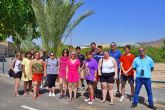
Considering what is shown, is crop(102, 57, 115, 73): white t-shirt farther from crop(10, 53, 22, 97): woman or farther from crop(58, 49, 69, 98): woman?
crop(10, 53, 22, 97): woman

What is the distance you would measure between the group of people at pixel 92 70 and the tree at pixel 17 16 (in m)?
8.85

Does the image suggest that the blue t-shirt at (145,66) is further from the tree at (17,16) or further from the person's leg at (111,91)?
the tree at (17,16)

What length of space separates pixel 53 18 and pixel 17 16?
6.04 meters

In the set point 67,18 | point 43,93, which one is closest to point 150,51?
point 67,18

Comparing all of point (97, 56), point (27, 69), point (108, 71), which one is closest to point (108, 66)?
point (108, 71)

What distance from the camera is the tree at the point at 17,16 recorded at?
74.1ft

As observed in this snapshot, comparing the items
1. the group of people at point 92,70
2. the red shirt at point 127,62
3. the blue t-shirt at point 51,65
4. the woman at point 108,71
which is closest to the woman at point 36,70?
the group of people at point 92,70

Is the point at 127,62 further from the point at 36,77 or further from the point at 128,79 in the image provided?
the point at 36,77

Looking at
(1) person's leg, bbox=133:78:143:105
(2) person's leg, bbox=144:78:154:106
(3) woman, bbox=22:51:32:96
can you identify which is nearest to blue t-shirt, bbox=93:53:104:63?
(1) person's leg, bbox=133:78:143:105

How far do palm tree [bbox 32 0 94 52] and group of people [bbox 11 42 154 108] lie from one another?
355 centimetres

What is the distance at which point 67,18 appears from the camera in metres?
17.7

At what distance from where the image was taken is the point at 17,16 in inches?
904

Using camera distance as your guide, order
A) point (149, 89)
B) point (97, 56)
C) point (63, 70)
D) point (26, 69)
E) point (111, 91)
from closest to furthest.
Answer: point (149, 89), point (111, 91), point (97, 56), point (63, 70), point (26, 69)

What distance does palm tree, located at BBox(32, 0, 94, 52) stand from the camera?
17.4 metres
